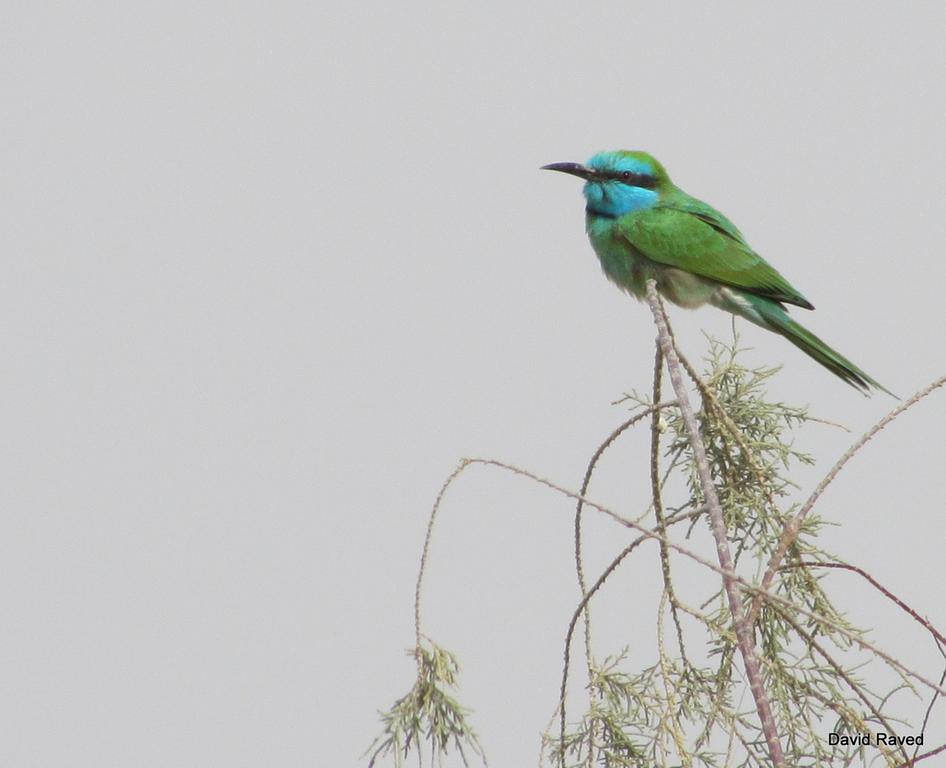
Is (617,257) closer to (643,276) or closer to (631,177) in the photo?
(643,276)

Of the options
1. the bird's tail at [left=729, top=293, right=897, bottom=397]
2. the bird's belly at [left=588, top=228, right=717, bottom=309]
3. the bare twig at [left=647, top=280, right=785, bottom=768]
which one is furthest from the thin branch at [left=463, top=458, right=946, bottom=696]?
the bird's belly at [left=588, top=228, right=717, bottom=309]

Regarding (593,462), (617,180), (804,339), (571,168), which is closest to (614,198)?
(617,180)

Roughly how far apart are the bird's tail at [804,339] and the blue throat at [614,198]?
63 centimetres

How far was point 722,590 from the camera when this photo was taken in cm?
262

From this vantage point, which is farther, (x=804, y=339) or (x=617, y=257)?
(x=617, y=257)

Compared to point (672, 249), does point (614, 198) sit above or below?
above

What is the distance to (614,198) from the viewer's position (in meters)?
5.71

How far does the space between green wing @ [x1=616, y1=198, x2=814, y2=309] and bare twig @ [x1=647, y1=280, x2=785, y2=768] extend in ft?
9.23

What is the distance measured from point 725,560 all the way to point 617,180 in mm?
3664

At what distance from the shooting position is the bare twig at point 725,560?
2.15 meters

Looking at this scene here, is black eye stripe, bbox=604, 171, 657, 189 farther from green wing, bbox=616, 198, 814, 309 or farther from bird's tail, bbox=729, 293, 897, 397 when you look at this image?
bird's tail, bbox=729, 293, 897, 397

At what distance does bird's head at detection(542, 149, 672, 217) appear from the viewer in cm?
570

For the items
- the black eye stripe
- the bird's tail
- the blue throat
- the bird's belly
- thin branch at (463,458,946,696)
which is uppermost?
the black eye stripe

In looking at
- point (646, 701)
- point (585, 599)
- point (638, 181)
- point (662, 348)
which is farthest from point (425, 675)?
point (638, 181)
